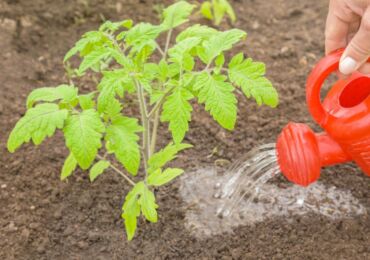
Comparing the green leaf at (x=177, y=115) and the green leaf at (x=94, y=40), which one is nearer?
the green leaf at (x=177, y=115)

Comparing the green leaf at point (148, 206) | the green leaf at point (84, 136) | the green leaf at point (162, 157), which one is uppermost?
the green leaf at point (84, 136)

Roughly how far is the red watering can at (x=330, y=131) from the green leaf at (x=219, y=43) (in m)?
0.26

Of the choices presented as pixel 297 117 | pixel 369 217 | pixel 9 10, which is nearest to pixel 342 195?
pixel 369 217

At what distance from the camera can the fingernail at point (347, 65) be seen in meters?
1.62

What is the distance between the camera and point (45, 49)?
2.91 meters

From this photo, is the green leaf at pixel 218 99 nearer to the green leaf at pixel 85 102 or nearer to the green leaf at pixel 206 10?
the green leaf at pixel 85 102

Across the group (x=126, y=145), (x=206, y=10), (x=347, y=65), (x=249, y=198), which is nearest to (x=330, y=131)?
(x=347, y=65)

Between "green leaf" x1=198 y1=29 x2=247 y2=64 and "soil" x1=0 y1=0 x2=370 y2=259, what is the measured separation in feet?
2.33

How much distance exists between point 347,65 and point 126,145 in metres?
0.67

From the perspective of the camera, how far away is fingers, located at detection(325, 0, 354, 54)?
1.79 m

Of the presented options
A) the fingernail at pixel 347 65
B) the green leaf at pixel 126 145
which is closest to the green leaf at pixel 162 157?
the green leaf at pixel 126 145

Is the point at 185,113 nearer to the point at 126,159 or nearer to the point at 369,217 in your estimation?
the point at 126,159

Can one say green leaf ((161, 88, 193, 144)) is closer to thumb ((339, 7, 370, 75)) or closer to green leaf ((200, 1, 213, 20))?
thumb ((339, 7, 370, 75))

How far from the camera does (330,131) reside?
1.81 m
